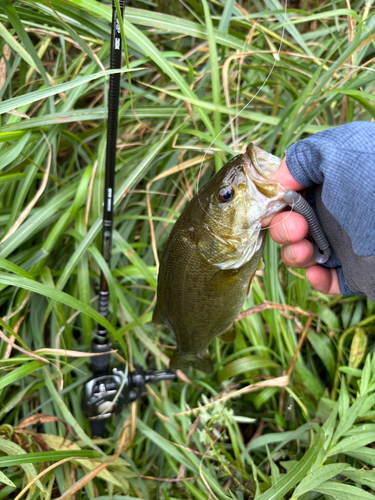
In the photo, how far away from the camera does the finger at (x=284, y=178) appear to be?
1356 millimetres

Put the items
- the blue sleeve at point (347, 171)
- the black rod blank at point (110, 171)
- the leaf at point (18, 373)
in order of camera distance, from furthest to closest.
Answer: the leaf at point (18, 373)
the black rod blank at point (110, 171)
the blue sleeve at point (347, 171)

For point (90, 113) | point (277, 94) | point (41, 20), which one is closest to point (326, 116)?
point (277, 94)

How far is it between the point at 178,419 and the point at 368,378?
109 centimetres

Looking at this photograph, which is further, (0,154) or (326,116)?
(326,116)

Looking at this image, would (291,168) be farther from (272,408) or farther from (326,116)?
(272,408)

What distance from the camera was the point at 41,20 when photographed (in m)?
1.91

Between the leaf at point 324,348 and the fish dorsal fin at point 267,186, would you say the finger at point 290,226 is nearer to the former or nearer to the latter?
the fish dorsal fin at point 267,186

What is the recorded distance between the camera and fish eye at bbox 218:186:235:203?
138 centimetres

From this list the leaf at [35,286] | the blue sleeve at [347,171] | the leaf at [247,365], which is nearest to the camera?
the blue sleeve at [347,171]

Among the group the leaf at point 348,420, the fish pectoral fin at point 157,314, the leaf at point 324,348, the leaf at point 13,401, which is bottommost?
the leaf at point 13,401

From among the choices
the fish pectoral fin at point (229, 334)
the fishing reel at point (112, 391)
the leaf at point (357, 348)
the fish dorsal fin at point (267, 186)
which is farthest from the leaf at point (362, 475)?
the fish dorsal fin at point (267, 186)

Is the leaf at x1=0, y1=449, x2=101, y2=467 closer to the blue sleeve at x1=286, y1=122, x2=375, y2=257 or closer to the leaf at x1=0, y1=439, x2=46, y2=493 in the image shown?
the leaf at x1=0, y1=439, x2=46, y2=493

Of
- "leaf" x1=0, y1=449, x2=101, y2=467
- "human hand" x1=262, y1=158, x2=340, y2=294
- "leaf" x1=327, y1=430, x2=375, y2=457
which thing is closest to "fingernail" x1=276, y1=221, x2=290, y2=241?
"human hand" x1=262, y1=158, x2=340, y2=294

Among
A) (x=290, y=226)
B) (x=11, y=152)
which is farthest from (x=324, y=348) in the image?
(x=11, y=152)
